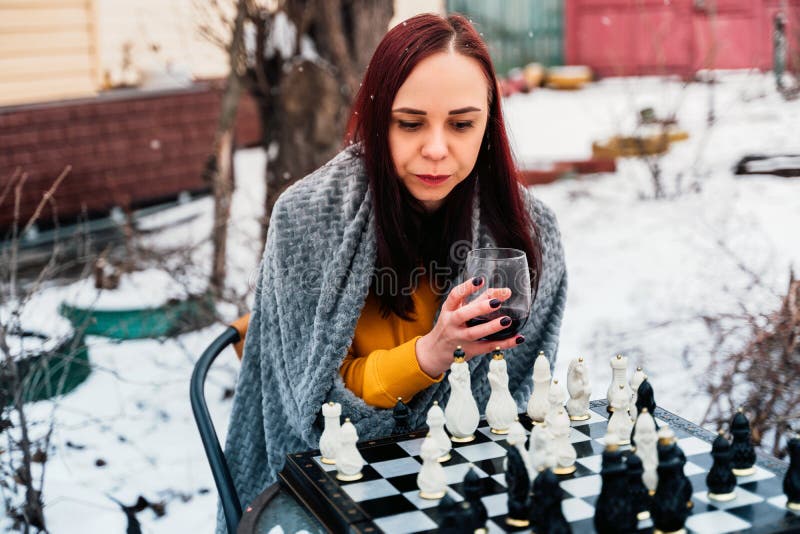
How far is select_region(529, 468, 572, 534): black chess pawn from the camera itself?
5.40 ft

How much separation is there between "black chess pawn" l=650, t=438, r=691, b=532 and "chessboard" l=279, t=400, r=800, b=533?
0.13 feet

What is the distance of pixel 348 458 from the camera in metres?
1.96

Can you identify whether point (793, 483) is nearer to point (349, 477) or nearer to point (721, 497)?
point (721, 497)

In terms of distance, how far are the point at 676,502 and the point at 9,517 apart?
3.02 meters

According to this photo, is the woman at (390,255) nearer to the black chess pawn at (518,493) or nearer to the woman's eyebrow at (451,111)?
the woman's eyebrow at (451,111)

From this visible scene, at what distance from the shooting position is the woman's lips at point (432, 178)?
7.64ft

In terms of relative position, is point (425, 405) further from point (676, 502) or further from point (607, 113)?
point (607, 113)

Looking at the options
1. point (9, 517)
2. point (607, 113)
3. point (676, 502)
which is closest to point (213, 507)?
point (9, 517)

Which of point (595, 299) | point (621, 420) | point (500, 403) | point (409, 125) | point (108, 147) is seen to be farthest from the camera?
point (108, 147)

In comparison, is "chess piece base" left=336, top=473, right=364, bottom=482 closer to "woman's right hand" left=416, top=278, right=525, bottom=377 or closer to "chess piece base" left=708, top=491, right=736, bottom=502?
"woman's right hand" left=416, top=278, right=525, bottom=377

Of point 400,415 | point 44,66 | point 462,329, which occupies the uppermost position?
point 44,66

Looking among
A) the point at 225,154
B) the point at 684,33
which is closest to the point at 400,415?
the point at 225,154

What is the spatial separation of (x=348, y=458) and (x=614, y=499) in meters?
0.55

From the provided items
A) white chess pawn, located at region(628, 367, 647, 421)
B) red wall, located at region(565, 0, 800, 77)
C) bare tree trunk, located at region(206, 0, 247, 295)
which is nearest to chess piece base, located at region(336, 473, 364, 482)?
white chess pawn, located at region(628, 367, 647, 421)
